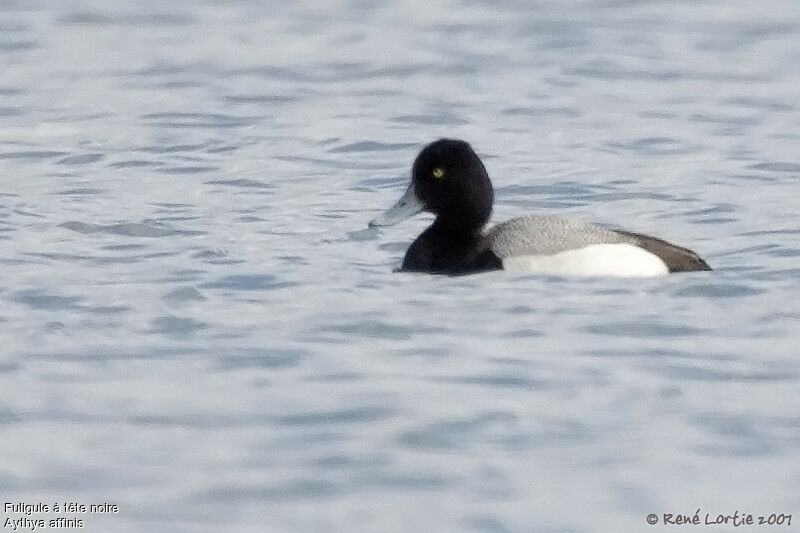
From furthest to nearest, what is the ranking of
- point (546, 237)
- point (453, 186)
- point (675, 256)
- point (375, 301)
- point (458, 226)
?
point (453, 186) → point (458, 226) → point (546, 237) → point (675, 256) → point (375, 301)

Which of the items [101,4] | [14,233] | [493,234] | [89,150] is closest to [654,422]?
[493,234]

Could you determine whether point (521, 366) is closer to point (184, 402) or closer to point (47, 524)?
point (184, 402)

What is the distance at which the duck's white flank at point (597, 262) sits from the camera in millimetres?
9297

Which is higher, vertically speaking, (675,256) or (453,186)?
(453,186)

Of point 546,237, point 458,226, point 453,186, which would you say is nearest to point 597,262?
point 546,237

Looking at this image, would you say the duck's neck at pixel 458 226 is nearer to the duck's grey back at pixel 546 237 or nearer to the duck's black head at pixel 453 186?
the duck's black head at pixel 453 186

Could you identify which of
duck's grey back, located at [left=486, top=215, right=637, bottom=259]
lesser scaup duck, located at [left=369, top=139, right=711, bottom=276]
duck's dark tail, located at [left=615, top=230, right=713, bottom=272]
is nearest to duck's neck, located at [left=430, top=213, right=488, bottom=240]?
lesser scaup duck, located at [left=369, top=139, right=711, bottom=276]

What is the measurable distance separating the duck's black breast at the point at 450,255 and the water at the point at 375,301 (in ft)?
0.45

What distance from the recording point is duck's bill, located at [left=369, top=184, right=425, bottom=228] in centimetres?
1019

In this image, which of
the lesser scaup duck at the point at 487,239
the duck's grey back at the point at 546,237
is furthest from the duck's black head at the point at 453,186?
the duck's grey back at the point at 546,237

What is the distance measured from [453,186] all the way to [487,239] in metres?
0.41

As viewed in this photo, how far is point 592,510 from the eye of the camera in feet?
20.4

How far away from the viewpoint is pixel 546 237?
9.56 meters

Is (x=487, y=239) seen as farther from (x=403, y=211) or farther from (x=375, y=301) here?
(x=375, y=301)
